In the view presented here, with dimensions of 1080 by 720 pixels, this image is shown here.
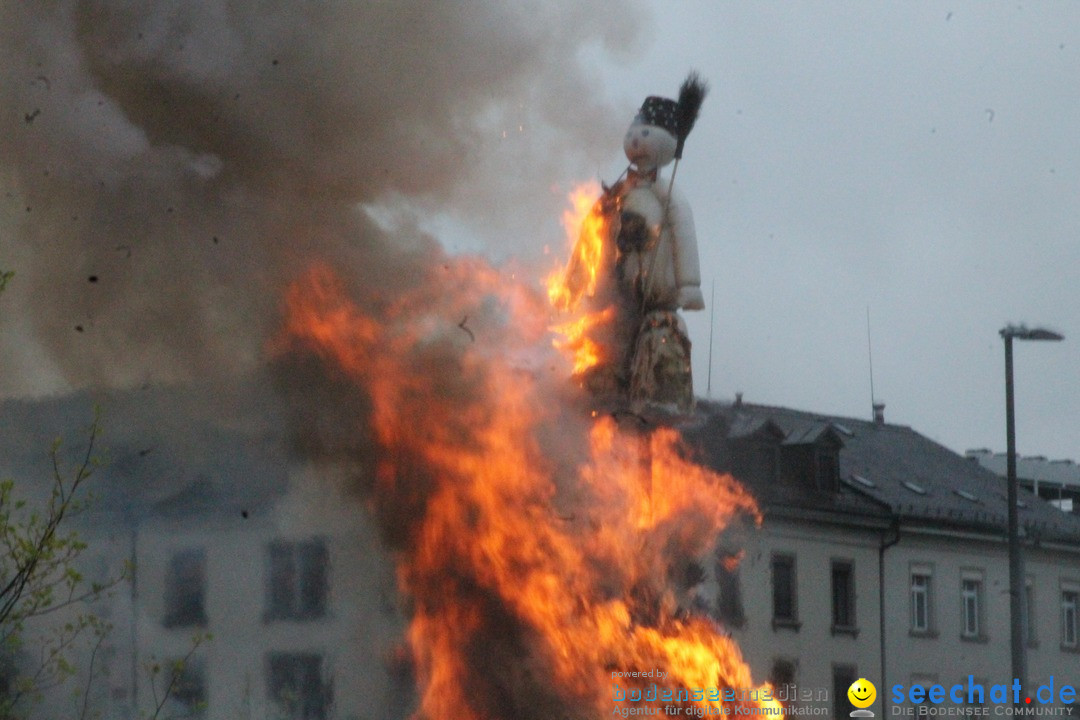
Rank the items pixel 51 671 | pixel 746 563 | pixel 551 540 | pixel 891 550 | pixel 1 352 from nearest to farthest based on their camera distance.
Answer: pixel 51 671 → pixel 1 352 → pixel 551 540 → pixel 746 563 → pixel 891 550

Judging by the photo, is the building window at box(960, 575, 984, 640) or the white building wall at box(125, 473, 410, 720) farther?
the building window at box(960, 575, 984, 640)

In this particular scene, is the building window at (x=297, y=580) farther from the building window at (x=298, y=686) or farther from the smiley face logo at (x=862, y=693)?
the smiley face logo at (x=862, y=693)

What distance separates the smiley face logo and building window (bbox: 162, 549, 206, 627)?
1609 cm

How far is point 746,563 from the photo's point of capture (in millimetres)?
30094

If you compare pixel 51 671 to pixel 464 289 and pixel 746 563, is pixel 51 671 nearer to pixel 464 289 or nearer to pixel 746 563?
pixel 464 289

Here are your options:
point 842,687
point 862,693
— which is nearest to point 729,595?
point 862,693

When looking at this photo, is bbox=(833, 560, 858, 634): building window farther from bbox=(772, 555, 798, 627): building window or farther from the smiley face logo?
bbox=(772, 555, 798, 627): building window

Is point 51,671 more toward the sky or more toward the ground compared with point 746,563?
more toward the ground

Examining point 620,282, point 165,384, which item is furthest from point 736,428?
point 165,384

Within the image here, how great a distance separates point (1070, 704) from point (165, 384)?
22661 millimetres

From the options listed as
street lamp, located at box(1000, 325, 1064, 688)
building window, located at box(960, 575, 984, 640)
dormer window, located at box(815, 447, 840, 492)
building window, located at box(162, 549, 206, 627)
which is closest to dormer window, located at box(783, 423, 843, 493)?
dormer window, located at box(815, 447, 840, 492)

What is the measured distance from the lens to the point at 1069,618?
34.2m

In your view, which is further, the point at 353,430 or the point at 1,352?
the point at 353,430

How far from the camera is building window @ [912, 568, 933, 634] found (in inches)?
1300
